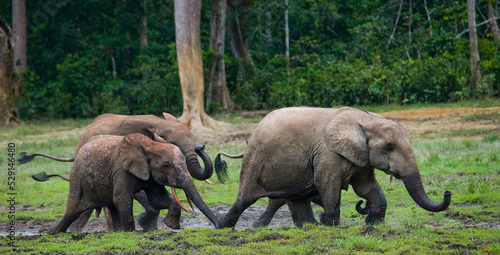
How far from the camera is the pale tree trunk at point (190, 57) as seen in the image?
19.8 m

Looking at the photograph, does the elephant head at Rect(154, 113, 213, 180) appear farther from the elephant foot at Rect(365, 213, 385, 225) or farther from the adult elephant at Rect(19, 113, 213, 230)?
the elephant foot at Rect(365, 213, 385, 225)

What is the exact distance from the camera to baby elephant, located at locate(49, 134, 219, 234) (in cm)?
830

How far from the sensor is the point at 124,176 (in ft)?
27.8

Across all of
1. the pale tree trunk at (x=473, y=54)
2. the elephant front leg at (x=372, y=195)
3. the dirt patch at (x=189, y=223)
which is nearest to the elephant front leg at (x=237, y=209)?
the dirt patch at (x=189, y=223)

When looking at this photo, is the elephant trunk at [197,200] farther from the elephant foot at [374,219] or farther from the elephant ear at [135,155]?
the elephant foot at [374,219]

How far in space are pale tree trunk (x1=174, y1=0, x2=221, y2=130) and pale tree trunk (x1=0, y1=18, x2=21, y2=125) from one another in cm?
704

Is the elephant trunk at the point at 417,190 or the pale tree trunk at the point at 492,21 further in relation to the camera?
the pale tree trunk at the point at 492,21

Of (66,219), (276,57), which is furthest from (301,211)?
(276,57)

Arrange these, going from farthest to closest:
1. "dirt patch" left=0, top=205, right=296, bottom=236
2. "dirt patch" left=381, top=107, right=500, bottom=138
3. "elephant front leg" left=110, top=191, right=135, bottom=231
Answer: "dirt patch" left=381, top=107, right=500, bottom=138 < "dirt patch" left=0, top=205, right=296, bottom=236 < "elephant front leg" left=110, top=191, right=135, bottom=231

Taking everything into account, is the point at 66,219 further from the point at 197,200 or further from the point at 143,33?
the point at 143,33

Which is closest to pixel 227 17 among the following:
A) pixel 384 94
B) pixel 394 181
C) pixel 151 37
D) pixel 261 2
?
pixel 261 2

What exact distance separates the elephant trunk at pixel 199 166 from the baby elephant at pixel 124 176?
60 centimetres

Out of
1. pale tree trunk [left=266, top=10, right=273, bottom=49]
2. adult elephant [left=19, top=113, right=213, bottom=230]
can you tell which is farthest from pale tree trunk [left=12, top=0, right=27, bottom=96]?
adult elephant [left=19, top=113, right=213, bottom=230]

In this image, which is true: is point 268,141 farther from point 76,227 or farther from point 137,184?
point 76,227
